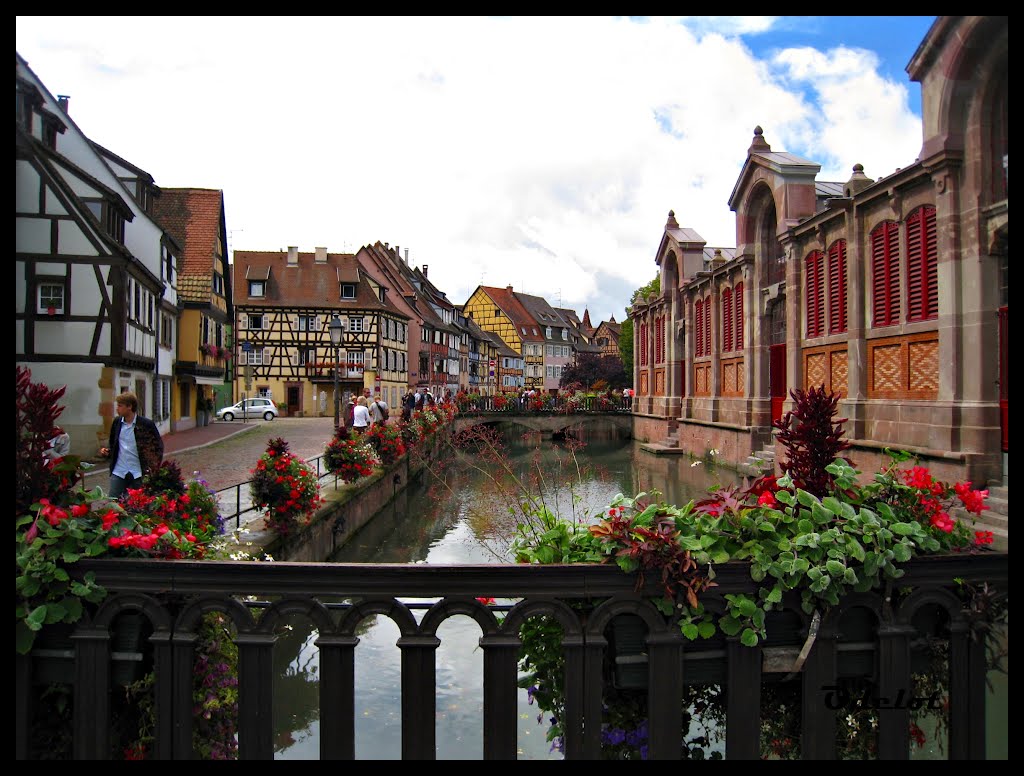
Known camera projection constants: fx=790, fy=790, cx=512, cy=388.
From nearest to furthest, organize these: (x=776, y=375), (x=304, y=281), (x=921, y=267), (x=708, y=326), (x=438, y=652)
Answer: (x=438, y=652) < (x=921, y=267) < (x=776, y=375) < (x=708, y=326) < (x=304, y=281)

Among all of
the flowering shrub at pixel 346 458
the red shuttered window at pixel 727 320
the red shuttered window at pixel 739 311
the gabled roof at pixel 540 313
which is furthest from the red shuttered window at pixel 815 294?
the gabled roof at pixel 540 313

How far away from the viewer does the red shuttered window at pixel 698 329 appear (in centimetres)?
2800

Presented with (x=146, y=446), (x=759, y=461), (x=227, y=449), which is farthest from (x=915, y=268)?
(x=227, y=449)

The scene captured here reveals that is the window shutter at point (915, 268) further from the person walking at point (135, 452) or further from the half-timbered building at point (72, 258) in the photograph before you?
the half-timbered building at point (72, 258)

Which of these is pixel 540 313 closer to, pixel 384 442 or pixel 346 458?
pixel 384 442

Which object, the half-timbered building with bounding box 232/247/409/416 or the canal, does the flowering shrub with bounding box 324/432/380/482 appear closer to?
the canal

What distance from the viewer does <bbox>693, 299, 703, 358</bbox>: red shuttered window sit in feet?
91.9

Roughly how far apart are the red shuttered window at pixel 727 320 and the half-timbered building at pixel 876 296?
0.08 metres

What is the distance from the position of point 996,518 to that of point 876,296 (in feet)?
42.1

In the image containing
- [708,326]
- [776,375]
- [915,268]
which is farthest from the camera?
[708,326]

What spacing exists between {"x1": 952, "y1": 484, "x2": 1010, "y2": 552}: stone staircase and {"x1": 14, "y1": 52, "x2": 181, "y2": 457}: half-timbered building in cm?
322

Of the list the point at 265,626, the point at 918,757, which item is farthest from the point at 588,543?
the point at 918,757

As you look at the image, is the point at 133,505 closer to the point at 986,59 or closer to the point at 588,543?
the point at 588,543

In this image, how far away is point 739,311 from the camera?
2405cm
